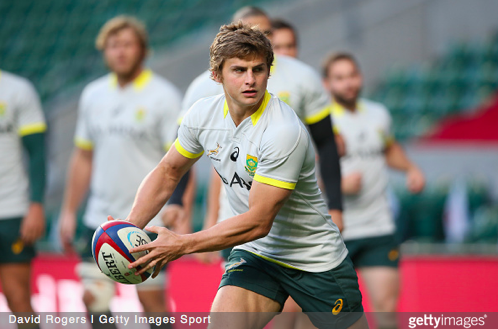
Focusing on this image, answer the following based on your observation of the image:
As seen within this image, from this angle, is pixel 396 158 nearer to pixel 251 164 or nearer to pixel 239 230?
pixel 251 164

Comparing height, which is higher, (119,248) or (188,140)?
(188,140)

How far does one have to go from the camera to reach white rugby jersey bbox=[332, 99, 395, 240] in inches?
213

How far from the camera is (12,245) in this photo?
200 inches

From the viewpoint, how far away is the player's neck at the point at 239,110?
3.14 m

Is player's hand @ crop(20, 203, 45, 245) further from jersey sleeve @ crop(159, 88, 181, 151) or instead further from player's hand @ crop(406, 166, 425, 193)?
player's hand @ crop(406, 166, 425, 193)

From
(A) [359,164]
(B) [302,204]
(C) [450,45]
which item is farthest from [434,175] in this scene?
(B) [302,204]

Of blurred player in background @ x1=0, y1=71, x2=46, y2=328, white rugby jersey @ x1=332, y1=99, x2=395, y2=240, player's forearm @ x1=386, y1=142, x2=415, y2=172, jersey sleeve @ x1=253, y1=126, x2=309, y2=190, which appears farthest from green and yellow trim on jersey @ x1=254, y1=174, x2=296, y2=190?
player's forearm @ x1=386, y1=142, x2=415, y2=172

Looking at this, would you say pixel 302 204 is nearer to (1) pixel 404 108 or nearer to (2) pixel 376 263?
(2) pixel 376 263

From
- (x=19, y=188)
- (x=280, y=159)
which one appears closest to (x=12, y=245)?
(x=19, y=188)

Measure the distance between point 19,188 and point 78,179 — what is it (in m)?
0.47

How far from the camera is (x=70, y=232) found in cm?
539

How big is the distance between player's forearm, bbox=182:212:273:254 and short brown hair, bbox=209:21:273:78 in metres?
0.65

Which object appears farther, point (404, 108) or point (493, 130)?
point (404, 108)

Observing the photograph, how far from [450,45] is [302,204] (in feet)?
37.8
